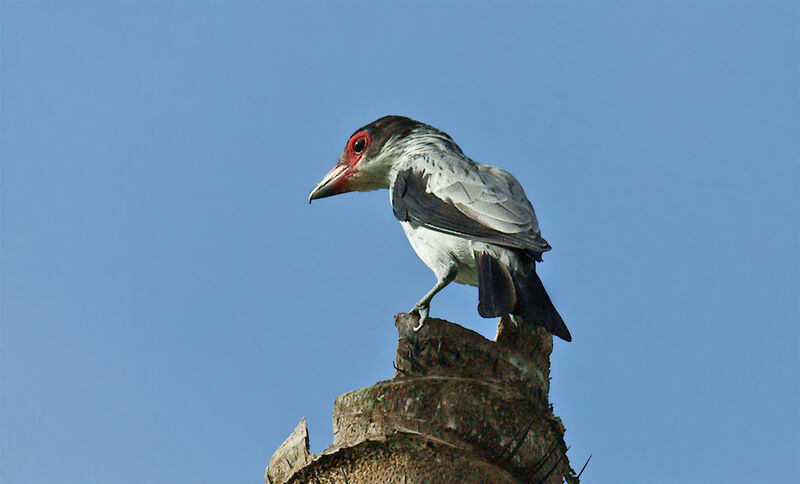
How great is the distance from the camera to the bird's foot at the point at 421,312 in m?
5.02

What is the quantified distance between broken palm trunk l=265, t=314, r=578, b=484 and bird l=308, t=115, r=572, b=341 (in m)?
0.24

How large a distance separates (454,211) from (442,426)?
8.02 feet

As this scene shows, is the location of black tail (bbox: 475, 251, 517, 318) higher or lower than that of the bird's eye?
lower

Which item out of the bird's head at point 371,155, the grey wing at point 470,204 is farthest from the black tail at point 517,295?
the bird's head at point 371,155

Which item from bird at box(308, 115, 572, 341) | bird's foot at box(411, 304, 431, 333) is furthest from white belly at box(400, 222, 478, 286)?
bird's foot at box(411, 304, 431, 333)

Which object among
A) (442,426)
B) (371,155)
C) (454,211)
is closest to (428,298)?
(454,211)

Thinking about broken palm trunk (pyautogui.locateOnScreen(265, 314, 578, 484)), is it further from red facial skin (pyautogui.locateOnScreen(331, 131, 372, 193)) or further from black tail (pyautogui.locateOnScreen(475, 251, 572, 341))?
red facial skin (pyautogui.locateOnScreen(331, 131, 372, 193))

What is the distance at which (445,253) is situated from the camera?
677 cm

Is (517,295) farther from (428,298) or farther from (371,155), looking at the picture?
(371,155)

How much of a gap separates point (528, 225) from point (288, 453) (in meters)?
2.34

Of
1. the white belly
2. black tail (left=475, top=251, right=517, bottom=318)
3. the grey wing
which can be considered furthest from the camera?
the white belly

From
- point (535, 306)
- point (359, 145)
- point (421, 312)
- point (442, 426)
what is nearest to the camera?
point (442, 426)

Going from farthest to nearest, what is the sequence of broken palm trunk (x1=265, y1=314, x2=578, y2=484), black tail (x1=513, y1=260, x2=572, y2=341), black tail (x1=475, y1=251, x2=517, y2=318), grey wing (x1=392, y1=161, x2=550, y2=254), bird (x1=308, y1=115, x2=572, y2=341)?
grey wing (x1=392, y1=161, x2=550, y2=254) < bird (x1=308, y1=115, x2=572, y2=341) < black tail (x1=475, y1=251, x2=517, y2=318) < black tail (x1=513, y1=260, x2=572, y2=341) < broken palm trunk (x1=265, y1=314, x2=578, y2=484)

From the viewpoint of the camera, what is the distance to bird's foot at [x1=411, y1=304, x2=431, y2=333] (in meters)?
5.02
